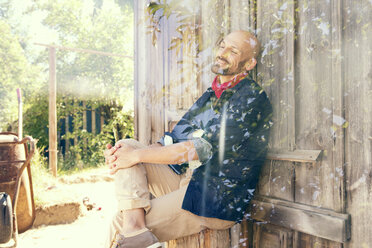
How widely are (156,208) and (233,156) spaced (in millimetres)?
499

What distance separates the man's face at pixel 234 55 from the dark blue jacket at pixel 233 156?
12cm

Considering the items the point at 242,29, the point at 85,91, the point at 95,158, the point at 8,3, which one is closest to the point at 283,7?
the point at 242,29

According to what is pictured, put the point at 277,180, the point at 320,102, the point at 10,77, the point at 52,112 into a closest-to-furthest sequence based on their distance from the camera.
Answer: the point at 320,102 → the point at 277,180 → the point at 52,112 → the point at 10,77

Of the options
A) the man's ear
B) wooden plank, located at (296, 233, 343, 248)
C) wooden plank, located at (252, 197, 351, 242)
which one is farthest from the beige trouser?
the man's ear

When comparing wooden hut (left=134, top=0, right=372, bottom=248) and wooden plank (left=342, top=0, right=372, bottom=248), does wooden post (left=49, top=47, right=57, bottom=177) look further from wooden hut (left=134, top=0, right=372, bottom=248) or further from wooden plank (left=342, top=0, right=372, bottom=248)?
wooden plank (left=342, top=0, right=372, bottom=248)

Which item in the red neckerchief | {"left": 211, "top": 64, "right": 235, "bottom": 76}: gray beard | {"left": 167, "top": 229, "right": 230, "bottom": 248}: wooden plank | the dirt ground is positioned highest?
{"left": 211, "top": 64, "right": 235, "bottom": 76}: gray beard

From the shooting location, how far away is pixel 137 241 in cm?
157

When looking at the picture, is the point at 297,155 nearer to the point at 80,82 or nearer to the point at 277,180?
the point at 277,180

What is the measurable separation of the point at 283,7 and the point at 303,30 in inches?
7.6

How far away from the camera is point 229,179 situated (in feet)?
5.74

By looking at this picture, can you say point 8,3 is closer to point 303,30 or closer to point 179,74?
point 179,74

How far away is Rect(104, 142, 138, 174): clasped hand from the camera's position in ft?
5.78

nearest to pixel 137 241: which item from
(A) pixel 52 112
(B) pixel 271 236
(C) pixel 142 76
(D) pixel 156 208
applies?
(D) pixel 156 208

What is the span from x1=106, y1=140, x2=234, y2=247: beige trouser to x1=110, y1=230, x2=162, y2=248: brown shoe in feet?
0.42
